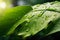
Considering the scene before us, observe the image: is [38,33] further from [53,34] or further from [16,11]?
[16,11]

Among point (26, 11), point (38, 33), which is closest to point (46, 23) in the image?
point (38, 33)

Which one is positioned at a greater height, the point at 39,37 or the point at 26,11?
the point at 26,11

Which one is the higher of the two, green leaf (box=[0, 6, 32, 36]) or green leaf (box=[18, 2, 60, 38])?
green leaf (box=[0, 6, 32, 36])

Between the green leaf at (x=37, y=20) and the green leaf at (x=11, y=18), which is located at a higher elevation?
the green leaf at (x=11, y=18)

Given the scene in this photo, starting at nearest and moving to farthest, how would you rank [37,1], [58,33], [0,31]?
1. [58,33]
2. [0,31]
3. [37,1]

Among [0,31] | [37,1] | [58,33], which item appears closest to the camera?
[58,33]

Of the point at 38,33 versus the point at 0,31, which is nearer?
the point at 38,33

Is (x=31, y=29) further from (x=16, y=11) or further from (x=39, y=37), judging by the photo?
(x=16, y=11)
